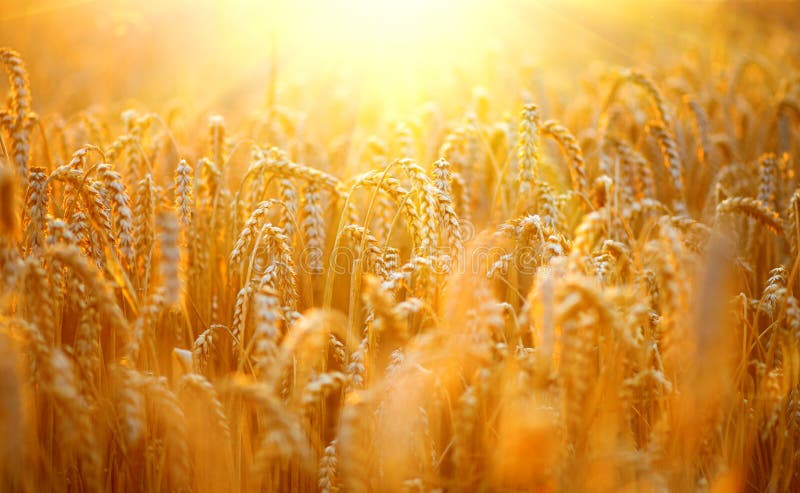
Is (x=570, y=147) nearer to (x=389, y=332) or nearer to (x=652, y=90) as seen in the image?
(x=652, y=90)

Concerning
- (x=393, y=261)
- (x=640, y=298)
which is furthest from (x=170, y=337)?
(x=640, y=298)

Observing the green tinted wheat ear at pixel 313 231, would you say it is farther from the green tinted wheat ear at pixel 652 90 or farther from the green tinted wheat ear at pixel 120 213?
the green tinted wheat ear at pixel 652 90

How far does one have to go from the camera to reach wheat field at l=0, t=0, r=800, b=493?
101cm

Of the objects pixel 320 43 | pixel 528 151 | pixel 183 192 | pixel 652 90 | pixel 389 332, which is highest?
pixel 320 43

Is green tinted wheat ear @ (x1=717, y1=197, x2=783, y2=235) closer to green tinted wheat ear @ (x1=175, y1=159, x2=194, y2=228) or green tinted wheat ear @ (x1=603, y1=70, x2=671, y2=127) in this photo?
green tinted wheat ear @ (x1=603, y1=70, x2=671, y2=127)

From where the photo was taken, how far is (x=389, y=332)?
123 cm

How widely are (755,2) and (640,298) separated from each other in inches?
626

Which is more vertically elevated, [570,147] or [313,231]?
[570,147]

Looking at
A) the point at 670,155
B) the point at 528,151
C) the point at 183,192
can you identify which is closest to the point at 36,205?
the point at 183,192

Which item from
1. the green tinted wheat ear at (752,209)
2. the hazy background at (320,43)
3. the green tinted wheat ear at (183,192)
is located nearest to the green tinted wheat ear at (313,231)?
the green tinted wheat ear at (183,192)

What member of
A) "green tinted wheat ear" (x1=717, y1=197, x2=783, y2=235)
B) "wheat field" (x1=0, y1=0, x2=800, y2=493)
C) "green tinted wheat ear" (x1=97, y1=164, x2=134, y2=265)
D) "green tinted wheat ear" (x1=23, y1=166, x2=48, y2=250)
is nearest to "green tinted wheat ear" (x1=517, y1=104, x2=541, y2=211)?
"wheat field" (x1=0, y1=0, x2=800, y2=493)

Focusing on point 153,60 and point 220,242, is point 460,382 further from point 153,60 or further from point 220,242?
point 153,60

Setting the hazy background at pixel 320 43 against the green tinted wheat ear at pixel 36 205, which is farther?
the hazy background at pixel 320 43

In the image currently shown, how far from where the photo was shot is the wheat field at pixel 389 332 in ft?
3.30
